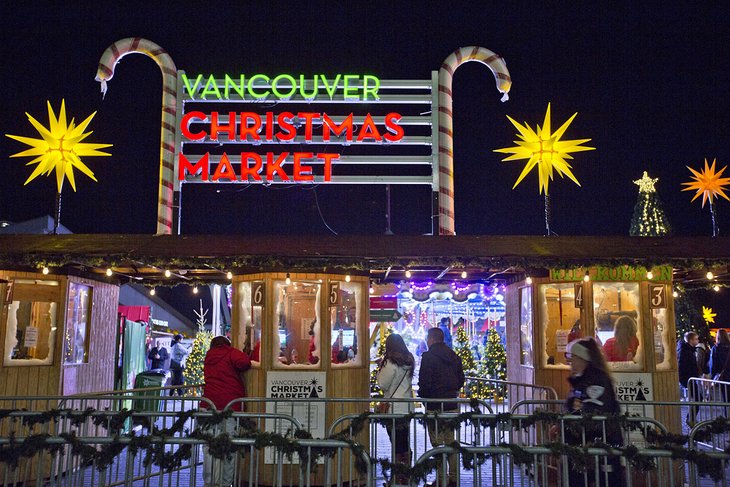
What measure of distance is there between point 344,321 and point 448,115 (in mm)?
6348

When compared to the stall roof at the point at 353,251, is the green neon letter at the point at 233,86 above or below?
above

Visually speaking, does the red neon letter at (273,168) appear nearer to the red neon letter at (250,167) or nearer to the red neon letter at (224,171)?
the red neon letter at (250,167)

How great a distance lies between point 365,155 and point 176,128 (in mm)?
3952

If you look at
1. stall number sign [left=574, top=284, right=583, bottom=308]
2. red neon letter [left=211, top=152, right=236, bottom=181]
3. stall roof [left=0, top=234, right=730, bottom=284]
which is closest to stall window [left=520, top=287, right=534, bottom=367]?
stall number sign [left=574, top=284, right=583, bottom=308]

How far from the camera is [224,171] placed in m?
13.7

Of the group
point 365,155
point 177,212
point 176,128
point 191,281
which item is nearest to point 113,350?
point 191,281

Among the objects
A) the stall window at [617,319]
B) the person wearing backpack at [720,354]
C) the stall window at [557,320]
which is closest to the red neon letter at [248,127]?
the stall window at [557,320]

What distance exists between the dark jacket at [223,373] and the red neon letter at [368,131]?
696cm

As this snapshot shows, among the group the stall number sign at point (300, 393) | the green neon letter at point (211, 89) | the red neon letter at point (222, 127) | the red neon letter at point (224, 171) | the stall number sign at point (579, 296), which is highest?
the green neon letter at point (211, 89)

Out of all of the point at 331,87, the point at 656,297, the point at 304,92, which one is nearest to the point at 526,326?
the point at 656,297

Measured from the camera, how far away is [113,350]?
38.4ft

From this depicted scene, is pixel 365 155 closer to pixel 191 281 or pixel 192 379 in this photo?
pixel 191 281

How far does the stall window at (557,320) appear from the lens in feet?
33.6

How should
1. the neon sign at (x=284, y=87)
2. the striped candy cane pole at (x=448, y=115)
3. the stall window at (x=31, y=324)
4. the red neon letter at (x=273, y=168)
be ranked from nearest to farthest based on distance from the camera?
the stall window at (x=31, y=324), the red neon letter at (x=273, y=168), the striped candy cane pole at (x=448, y=115), the neon sign at (x=284, y=87)
